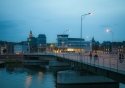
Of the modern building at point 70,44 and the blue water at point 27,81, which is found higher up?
the modern building at point 70,44

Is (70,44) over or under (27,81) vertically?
over

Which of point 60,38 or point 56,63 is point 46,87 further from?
point 60,38

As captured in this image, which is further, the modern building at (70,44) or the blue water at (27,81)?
the modern building at (70,44)

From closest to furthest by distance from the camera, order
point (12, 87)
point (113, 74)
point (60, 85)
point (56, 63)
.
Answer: point (113, 74) → point (12, 87) → point (60, 85) → point (56, 63)

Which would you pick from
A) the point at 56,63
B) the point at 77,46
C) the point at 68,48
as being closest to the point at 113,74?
the point at 56,63

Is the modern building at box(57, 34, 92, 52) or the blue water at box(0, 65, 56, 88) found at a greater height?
the modern building at box(57, 34, 92, 52)

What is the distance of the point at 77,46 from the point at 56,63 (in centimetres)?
10071

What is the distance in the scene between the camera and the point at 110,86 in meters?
45.6

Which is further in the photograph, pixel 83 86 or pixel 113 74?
pixel 83 86

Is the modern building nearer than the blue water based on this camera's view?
No

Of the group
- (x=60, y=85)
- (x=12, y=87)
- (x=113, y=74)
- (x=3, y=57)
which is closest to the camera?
(x=113, y=74)

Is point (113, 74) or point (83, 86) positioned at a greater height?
point (113, 74)

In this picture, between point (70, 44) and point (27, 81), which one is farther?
point (70, 44)

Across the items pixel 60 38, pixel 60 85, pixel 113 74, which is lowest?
pixel 60 85
